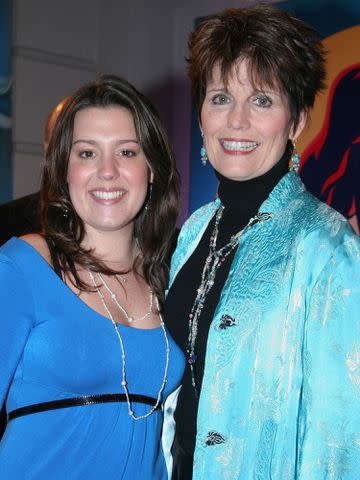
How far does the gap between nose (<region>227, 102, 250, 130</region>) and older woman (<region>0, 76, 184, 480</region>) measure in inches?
11.3

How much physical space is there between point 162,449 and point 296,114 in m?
0.96

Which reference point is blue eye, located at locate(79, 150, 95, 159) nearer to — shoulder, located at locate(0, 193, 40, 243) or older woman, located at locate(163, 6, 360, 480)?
older woman, located at locate(163, 6, 360, 480)

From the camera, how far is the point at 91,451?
1.56 m

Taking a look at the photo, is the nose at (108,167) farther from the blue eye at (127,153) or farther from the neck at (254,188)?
the neck at (254,188)

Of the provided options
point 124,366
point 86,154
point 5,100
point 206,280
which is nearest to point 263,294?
point 206,280

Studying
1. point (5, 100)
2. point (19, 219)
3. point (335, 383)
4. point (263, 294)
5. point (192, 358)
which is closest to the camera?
point (335, 383)

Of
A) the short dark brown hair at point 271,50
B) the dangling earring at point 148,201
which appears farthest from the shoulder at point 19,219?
the short dark brown hair at point 271,50

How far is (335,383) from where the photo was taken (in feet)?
4.45

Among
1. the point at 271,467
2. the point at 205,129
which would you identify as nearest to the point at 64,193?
the point at 205,129

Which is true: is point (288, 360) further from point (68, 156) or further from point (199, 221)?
point (68, 156)

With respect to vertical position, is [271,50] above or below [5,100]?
above

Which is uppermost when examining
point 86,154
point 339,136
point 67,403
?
point 86,154

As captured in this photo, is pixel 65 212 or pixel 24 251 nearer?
pixel 24 251

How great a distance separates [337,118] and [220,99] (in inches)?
88.5
